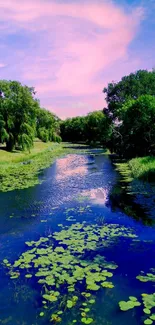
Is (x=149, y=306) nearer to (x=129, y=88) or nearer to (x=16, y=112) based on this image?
(x=16, y=112)

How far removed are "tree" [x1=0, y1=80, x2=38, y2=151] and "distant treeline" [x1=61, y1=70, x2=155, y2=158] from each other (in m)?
13.2

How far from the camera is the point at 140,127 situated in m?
34.4

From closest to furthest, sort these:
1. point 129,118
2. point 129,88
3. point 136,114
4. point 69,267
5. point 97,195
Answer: point 69,267 → point 97,195 → point 136,114 → point 129,118 → point 129,88

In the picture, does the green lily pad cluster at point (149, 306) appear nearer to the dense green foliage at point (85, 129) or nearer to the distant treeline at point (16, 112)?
the distant treeline at point (16, 112)

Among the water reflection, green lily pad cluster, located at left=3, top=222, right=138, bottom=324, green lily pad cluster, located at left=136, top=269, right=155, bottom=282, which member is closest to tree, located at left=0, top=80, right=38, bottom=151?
the water reflection

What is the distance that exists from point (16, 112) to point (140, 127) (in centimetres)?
1872

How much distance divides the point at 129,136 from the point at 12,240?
29919 millimetres

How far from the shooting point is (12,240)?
417 inches

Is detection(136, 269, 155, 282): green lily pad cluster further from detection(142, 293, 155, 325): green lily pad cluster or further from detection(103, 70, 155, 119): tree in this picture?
detection(103, 70, 155, 119): tree

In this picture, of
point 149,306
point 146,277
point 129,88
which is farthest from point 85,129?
point 149,306

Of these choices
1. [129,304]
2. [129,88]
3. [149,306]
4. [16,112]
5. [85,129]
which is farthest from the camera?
[85,129]

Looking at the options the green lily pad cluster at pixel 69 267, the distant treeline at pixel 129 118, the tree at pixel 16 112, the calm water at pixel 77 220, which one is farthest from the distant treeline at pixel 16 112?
the green lily pad cluster at pixel 69 267

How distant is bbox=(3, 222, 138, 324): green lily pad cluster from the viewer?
21.8 ft

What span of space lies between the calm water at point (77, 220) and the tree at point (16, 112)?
20188 millimetres
